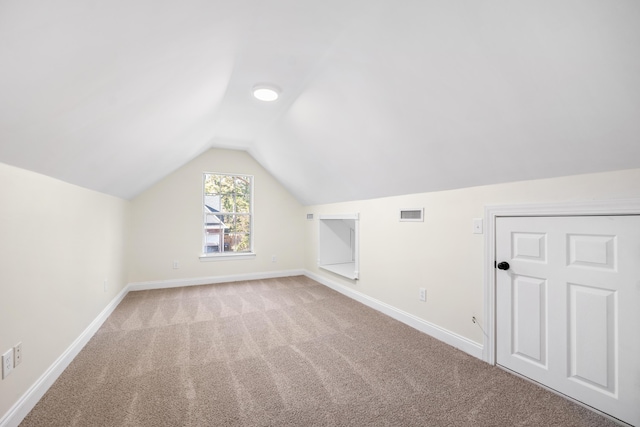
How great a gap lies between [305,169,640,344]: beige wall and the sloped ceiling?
0.38 ft

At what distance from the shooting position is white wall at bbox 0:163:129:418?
4.94 feet

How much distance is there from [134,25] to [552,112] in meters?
2.10

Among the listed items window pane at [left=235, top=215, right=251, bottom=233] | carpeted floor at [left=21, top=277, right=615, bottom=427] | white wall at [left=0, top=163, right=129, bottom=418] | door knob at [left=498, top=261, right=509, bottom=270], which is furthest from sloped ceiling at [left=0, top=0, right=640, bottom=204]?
window pane at [left=235, top=215, right=251, bottom=233]

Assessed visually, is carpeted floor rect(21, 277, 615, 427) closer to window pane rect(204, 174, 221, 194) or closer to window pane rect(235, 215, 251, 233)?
window pane rect(235, 215, 251, 233)

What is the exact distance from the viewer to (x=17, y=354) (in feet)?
5.18

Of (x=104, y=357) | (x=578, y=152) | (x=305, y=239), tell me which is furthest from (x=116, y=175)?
(x=578, y=152)

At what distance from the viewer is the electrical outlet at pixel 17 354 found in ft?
5.09

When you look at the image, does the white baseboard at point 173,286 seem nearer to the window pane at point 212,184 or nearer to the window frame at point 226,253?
the window frame at point 226,253

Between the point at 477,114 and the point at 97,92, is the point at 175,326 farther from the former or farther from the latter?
the point at 477,114

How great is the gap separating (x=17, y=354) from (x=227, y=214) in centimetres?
365

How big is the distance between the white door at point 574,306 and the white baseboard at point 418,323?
229 millimetres

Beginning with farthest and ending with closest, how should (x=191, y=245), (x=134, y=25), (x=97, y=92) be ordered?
(x=191, y=245), (x=97, y=92), (x=134, y=25)

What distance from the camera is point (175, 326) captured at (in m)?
3.01

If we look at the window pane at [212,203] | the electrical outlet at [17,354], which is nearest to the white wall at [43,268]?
the electrical outlet at [17,354]
